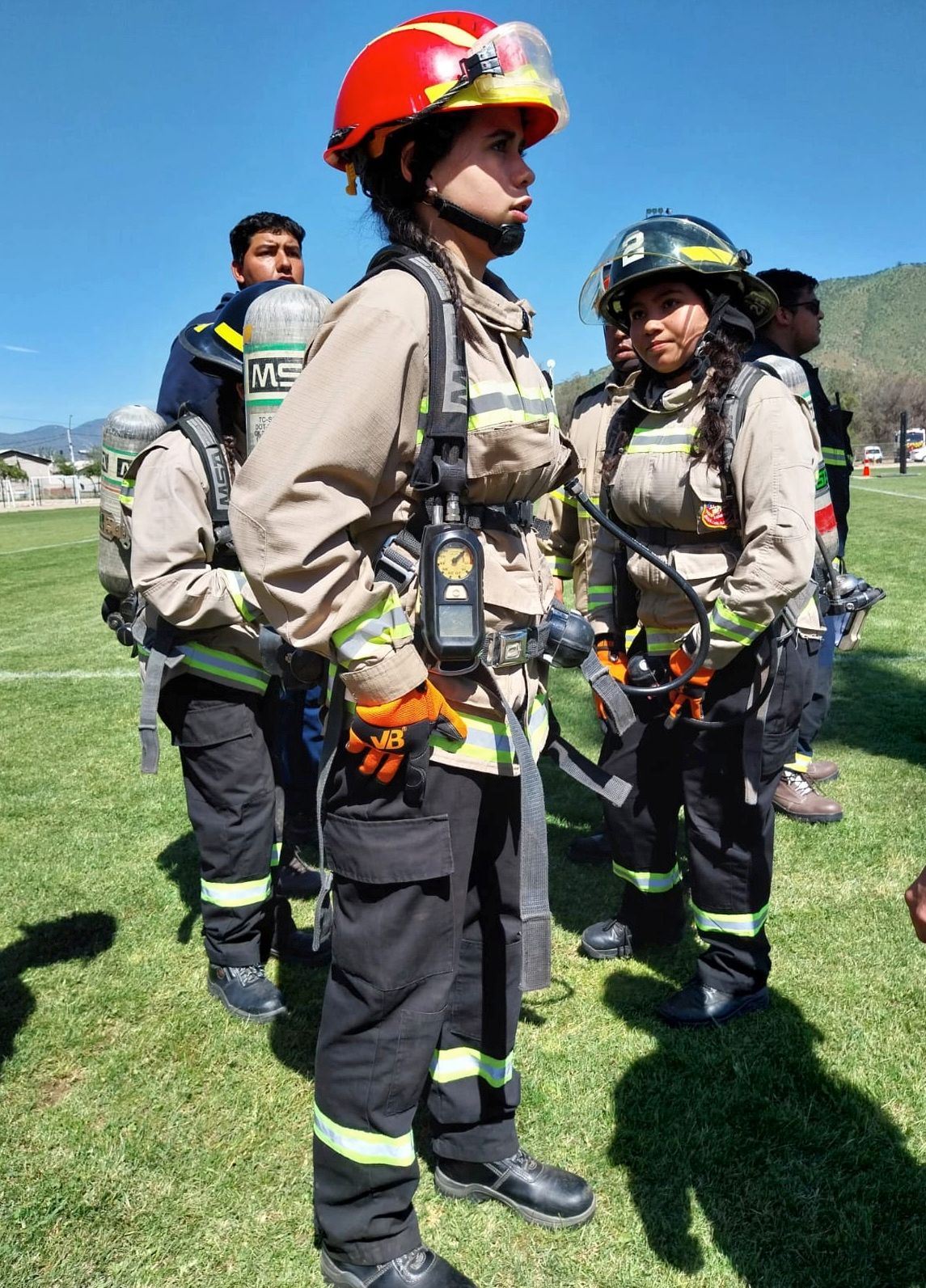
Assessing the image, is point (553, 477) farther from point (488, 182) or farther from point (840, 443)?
point (840, 443)

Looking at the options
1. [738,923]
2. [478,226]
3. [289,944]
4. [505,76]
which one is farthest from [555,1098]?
[505,76]

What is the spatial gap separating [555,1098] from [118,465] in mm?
2866

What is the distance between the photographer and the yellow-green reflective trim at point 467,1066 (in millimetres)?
2395

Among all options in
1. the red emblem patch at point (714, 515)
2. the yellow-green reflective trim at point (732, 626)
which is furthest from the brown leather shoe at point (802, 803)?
the red emblem patch at point (714, 515)

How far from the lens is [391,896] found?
77.2 inches

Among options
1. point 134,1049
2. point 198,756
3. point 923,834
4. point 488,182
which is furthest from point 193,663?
point 923,834

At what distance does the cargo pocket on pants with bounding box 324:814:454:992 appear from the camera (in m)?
1.93

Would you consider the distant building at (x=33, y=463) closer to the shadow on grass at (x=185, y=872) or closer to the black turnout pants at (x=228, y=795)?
the shadow on grass at (x=185, y=872)

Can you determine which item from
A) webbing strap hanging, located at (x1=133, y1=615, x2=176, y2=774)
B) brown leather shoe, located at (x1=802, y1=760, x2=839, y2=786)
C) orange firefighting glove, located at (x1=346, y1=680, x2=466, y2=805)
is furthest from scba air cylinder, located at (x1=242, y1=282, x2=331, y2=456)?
brown leather shoe, located at (x1=802, y1=760, x2=839, y2=786)

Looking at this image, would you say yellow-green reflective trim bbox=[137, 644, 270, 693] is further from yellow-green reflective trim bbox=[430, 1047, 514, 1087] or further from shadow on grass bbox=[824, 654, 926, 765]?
shadow on grass bbox=[824, 654, 926, 765]

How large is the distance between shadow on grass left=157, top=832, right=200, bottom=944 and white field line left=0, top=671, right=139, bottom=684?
4452 mm

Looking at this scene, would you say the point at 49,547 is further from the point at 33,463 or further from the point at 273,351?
the point at 33,463

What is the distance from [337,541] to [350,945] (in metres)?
0.89

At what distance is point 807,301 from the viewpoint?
521 cm
